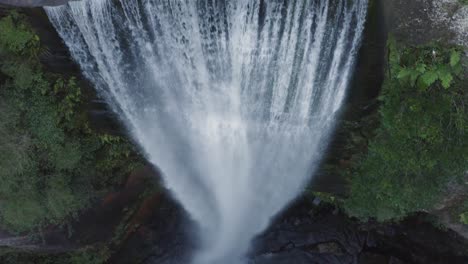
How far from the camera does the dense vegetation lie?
27.3 feet

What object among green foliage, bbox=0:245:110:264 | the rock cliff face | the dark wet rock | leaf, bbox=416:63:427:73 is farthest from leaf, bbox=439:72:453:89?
green foliage, bbox=0:245:110:264

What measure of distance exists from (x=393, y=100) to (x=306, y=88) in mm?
1839

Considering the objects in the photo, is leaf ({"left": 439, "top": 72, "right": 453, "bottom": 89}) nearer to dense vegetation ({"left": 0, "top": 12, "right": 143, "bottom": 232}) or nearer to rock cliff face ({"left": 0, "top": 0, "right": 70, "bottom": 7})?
rock cliff face ({"left": 0, "top": 0, "right": 70, "bottom": 7})

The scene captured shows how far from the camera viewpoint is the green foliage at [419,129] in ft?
23.7

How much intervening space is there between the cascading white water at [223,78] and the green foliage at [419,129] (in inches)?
44.8

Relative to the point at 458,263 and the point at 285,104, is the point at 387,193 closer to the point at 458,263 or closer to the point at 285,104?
the point at 285,104

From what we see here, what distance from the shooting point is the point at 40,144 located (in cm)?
934

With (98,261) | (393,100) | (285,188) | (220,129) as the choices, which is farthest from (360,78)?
(98,261)

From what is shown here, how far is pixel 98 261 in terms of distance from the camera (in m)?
12.3

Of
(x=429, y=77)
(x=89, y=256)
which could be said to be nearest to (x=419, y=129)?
(x=429, y=77)

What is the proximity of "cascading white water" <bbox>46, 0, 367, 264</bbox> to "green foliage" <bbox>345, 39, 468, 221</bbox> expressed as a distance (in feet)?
3.74

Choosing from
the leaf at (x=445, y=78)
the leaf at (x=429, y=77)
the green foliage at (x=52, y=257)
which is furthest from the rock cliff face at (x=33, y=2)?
the green foliage at (x=52, y=257)

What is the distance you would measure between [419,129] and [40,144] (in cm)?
852

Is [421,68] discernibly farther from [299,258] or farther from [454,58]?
[299,258]
